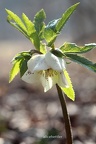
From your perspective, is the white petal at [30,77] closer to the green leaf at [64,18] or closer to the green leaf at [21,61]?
the green leaf at [21,61]

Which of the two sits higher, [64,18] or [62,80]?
[64,18]

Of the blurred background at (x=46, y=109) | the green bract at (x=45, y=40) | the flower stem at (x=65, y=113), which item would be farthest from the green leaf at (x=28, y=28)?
the blurred background at (x=46, y=109)

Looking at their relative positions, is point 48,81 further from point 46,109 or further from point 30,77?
point 46,109

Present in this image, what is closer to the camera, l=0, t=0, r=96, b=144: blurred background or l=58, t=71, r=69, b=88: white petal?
l=58, t=71, r=69, b=88: white petal

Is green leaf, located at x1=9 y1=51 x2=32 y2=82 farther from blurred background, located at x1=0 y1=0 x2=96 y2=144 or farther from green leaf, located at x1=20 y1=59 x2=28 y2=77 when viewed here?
blurred background, located at x1=0 y1=0 x2=96 y2=144

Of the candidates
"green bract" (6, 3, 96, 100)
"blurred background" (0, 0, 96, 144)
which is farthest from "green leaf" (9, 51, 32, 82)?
"blurred background" (0, 0, 96, 144)

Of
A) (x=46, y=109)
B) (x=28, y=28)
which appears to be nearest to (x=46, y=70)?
(x=28, y=28)

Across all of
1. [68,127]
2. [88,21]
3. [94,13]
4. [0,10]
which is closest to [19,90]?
[94,13]
